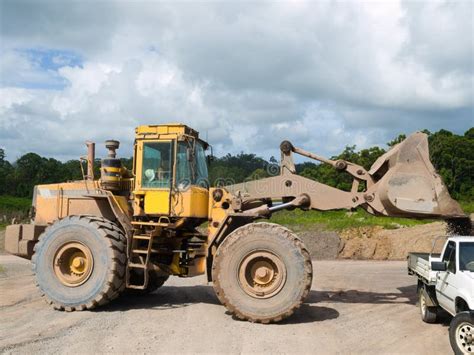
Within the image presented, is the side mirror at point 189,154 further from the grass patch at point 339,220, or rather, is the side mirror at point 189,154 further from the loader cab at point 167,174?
the grass patch at point 339,220

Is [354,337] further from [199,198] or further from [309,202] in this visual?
[199,198]

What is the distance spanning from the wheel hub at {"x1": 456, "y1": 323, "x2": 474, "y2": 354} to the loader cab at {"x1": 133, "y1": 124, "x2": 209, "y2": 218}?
5197mm

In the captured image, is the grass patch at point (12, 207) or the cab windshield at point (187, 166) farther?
the grass patch at point (12, 207)

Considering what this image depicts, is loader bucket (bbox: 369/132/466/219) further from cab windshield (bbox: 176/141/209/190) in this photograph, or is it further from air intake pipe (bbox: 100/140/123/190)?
air intake pipe (bbox: 100/140/123/190)

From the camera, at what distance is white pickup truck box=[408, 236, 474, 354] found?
283 inches

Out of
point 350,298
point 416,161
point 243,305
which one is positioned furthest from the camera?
point 350,298

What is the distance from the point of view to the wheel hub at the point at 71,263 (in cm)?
1035

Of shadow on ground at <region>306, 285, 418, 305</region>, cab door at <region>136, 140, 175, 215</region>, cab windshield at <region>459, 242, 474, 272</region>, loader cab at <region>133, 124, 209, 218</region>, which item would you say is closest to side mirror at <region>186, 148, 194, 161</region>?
loader cab at <region>133, 124, 209, 218</region>

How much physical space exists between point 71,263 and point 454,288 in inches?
274

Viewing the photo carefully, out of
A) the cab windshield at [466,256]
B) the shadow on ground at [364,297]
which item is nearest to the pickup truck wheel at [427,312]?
the cab windshield at [466,256]

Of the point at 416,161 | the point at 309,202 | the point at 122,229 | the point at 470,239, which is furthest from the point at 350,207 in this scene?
the point at 122,229

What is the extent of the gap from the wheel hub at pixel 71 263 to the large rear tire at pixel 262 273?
2626mm

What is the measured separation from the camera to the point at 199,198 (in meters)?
10.7

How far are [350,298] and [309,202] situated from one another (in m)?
3.04
